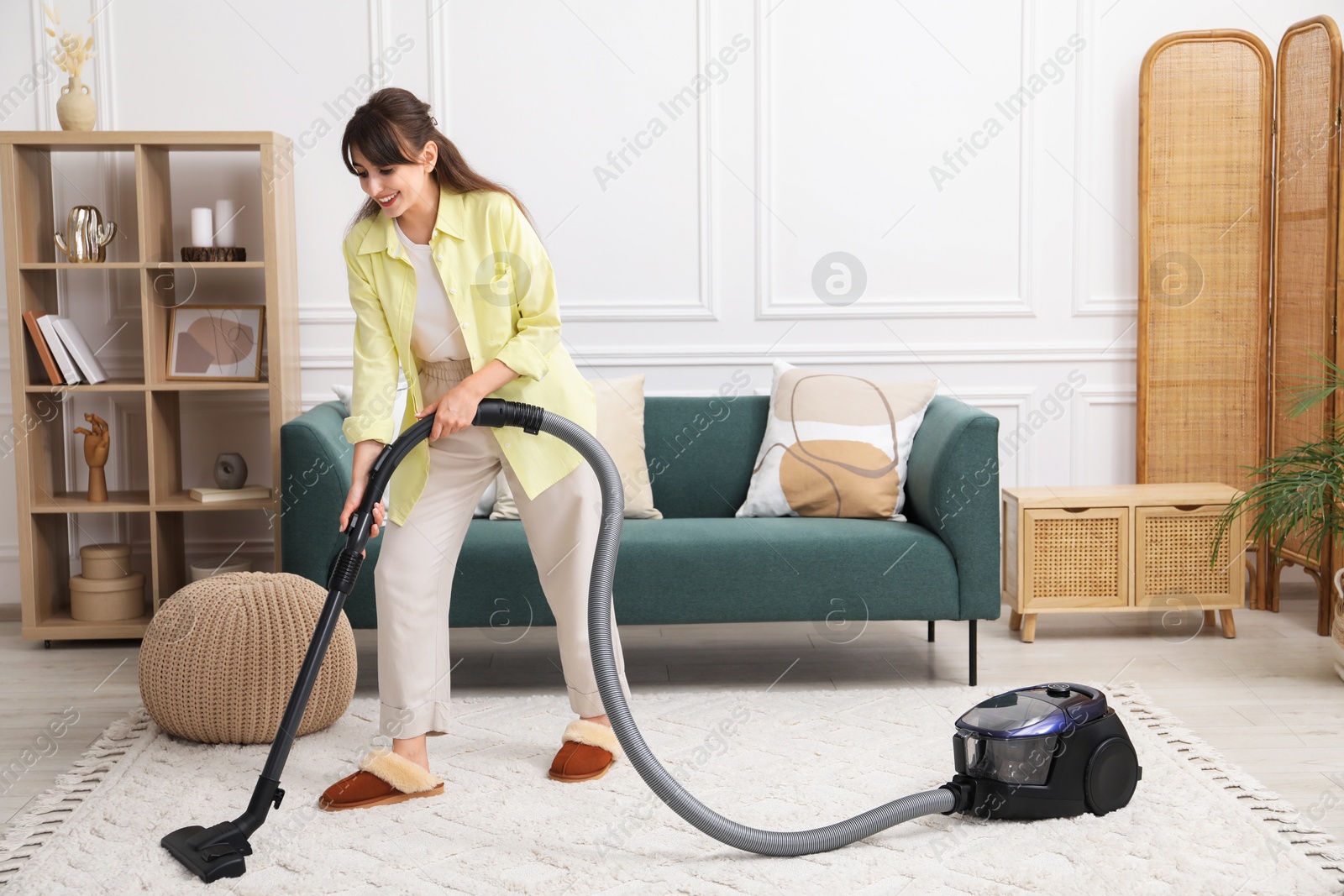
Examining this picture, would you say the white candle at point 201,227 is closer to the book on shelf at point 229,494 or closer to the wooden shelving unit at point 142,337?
the wooden shelving unit at point 142,337

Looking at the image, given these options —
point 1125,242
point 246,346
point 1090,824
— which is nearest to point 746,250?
point 1125,242

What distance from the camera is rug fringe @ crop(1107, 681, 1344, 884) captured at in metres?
Result: 1.92

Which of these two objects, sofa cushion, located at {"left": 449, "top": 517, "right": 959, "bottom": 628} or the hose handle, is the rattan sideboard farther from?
the hose handle

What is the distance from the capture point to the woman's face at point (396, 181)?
2.01 m

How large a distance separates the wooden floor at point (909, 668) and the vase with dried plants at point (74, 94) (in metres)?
1.49

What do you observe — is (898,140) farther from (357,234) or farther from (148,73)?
(148,73)

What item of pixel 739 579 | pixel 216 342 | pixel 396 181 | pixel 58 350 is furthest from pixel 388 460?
pixel 58 350

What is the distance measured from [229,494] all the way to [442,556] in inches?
57.9

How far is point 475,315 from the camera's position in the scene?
2146 millimetres

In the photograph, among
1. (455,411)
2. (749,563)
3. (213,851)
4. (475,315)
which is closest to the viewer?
(213,851)

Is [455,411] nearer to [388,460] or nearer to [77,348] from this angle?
[388,460]

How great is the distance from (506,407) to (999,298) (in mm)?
2271

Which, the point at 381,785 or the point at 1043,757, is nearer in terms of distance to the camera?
the point at 1043,757

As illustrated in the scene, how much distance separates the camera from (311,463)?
279 cm
